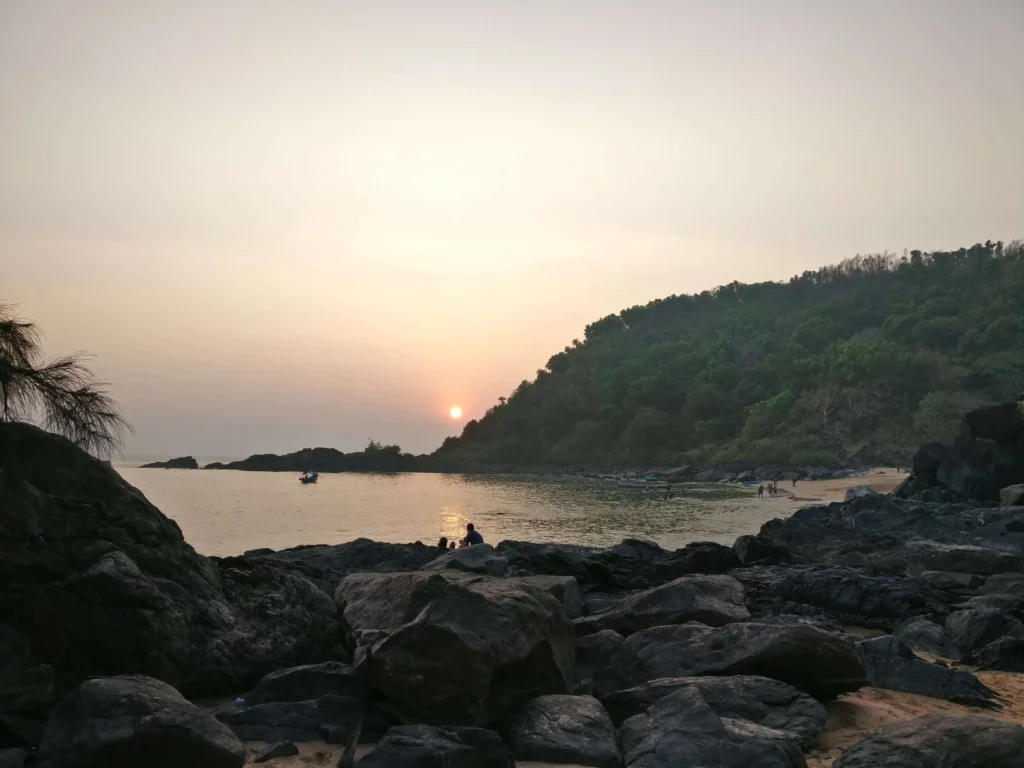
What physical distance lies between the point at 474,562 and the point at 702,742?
1006 cm

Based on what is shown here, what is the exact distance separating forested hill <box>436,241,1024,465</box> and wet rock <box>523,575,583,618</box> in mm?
89815

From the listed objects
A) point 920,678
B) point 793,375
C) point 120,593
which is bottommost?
point 920,678

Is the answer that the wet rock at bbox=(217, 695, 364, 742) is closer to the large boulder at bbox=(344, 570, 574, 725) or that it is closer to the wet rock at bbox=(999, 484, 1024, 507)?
the large boulder at bbox=(344, 570, 574, 725)

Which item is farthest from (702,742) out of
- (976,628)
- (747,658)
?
(976,628)

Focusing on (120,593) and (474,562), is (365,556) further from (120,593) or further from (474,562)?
(120,593)

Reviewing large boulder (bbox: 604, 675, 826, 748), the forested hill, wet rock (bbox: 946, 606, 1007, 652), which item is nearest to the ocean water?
wet rock (bbox: 946, 606, 1007, 652)

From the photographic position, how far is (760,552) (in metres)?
20.6

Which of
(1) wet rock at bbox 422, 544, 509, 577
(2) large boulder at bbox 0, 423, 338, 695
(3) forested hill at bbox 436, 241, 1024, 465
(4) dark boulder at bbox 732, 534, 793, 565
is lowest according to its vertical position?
(4) dark boulder at bbox 732, 534, 793, 565

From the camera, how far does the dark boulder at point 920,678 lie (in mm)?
8375

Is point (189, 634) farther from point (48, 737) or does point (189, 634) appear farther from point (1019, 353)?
point (1019, 353)

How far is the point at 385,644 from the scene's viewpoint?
7.36m

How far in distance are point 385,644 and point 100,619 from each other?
283 centimetres

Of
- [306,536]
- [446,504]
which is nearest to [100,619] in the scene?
[306,536]

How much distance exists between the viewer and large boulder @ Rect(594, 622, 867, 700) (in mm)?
7949
